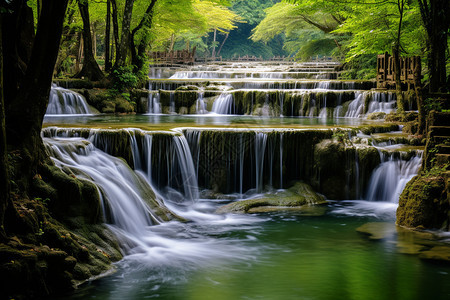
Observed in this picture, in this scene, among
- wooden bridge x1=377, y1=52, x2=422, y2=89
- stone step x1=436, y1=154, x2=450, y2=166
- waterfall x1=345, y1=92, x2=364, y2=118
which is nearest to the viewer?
stone step x1=436, y1=154, x2=450, y2=166

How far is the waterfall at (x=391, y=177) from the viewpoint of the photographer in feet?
34.0

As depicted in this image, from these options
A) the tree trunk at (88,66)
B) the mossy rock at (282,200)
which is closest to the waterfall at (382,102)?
the mossy rock at (282,200)

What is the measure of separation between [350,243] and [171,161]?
15.0 feet

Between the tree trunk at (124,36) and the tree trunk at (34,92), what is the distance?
14129 mm

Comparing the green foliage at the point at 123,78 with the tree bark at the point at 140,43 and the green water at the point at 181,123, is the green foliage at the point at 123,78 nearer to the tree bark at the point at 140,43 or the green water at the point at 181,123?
the tree bark at the point at 140,43

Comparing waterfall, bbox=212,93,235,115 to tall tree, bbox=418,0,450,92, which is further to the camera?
waterfall, bbox=212,93,235,115

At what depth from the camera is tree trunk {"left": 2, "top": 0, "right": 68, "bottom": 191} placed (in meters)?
5.90

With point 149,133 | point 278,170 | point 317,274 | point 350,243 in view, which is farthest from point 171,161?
point 317,274

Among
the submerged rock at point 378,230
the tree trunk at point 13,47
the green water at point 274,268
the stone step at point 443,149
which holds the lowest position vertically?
the green water at point 274,268

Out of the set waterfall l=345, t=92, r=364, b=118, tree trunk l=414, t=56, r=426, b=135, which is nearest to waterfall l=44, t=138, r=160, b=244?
tree trunk l=414, t=56, r=426, b=135

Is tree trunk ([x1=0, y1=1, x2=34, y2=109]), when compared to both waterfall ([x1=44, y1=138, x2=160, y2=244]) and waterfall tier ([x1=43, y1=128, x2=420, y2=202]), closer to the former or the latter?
waterfall ([x1=44, y1=138, x2=160, y2=244])

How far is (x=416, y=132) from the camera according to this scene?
1180 centimetres

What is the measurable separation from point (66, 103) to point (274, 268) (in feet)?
42.6

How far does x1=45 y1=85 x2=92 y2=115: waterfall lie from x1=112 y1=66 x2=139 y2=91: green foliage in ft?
6.26
